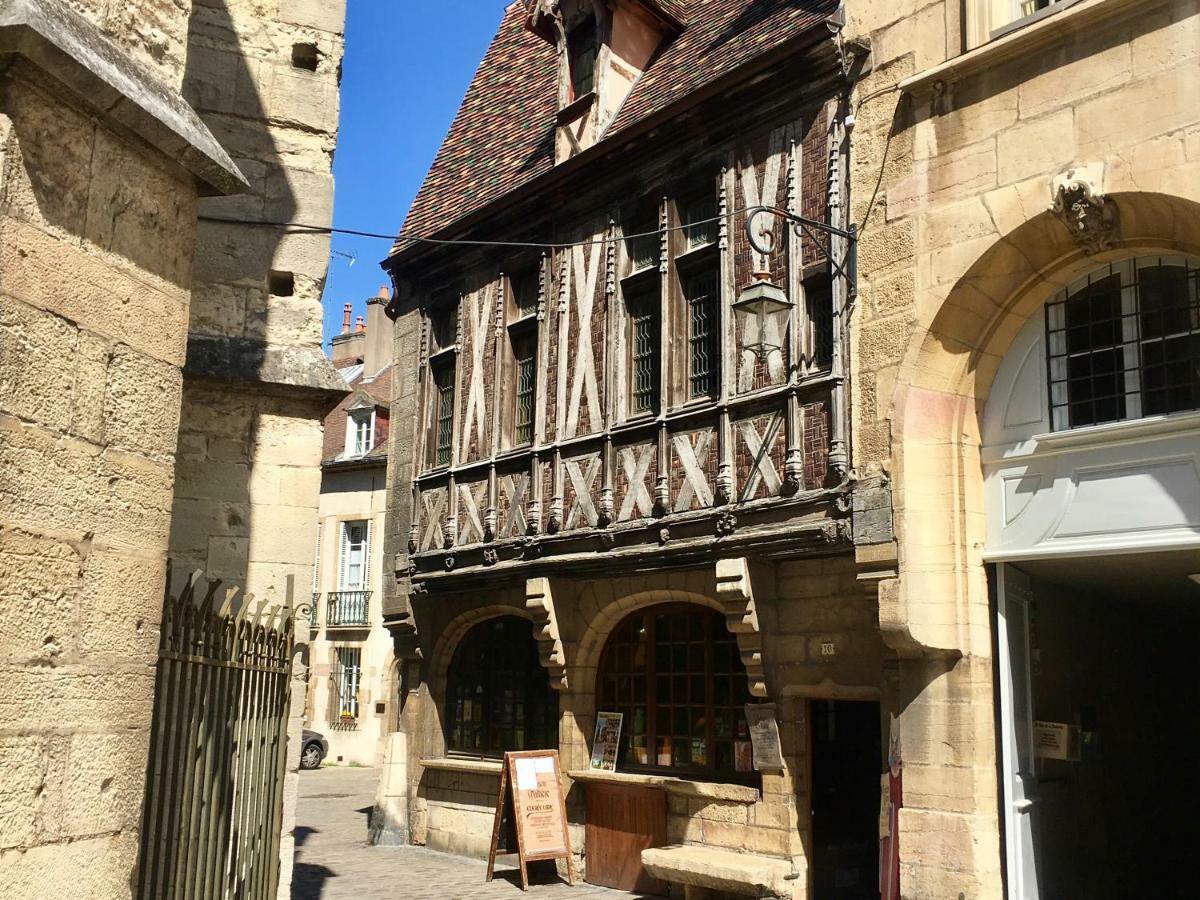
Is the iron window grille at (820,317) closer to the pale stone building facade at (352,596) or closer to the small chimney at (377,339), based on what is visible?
the pale stone building facade at (352,596)

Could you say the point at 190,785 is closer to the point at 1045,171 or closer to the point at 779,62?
the point at 1045,171

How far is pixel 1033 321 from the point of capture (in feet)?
23.8

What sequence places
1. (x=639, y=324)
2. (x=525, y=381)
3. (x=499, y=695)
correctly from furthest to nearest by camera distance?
1. (x=499, y=695)
2. (x=525, y=381)
3. (x=639, y=324)

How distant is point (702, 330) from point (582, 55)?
3710 mm

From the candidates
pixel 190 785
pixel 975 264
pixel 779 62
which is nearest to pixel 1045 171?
pixel 975 264

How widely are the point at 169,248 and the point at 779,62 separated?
239 inches

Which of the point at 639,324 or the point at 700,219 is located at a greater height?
the point at 700,219

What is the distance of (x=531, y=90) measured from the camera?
1329 cm

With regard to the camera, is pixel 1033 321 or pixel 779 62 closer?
pixel 1033 321

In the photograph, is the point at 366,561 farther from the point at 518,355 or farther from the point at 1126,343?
the point at 1126,343

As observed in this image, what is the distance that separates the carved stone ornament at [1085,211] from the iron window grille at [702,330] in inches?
126

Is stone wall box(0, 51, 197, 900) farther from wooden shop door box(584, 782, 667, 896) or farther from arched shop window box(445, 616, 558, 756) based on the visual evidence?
arched shop window box(445, 616, 558, 756)

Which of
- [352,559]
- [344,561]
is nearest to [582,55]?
[352,559]

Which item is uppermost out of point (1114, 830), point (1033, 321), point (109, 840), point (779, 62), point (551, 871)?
point (779, 62)
